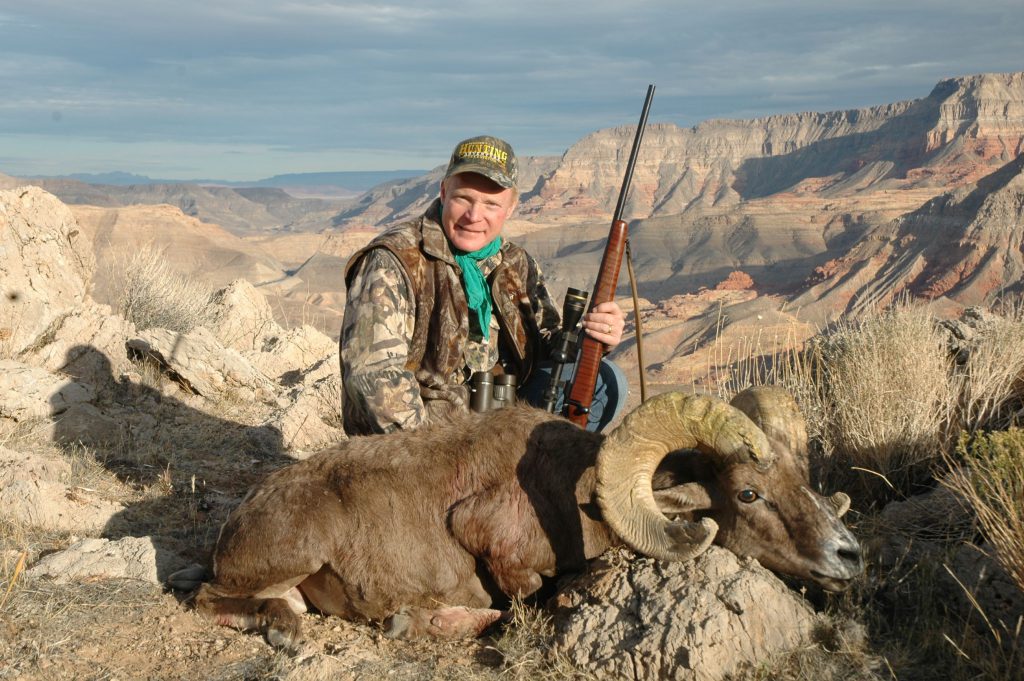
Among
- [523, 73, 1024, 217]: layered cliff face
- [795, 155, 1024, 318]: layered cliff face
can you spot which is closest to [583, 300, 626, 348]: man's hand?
[795, 155, 1024, 318]: layered cliff face

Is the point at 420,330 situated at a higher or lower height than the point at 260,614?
higher

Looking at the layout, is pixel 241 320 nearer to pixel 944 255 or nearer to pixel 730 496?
pixel 730 496

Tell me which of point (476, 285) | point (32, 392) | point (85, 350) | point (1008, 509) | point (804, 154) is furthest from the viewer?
point (804, 154)

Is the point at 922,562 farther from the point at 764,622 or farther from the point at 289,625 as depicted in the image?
the point at 289,625

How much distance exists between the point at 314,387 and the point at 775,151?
168401 mm

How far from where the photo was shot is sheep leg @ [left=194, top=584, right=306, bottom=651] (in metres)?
4.34

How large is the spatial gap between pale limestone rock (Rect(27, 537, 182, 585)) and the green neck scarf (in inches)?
93.1

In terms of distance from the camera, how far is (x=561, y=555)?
4.44 metres

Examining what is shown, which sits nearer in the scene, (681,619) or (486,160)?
(681,619)

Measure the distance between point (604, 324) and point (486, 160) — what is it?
1.27 metres

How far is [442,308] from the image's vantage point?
5.54 metres

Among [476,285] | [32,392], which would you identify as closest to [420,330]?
[476,285]

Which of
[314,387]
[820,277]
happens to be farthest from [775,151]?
[314,387]

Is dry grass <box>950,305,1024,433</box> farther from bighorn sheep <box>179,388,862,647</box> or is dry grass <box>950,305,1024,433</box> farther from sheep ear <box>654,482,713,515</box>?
sheep ear <box>654,482,713,515</box>
